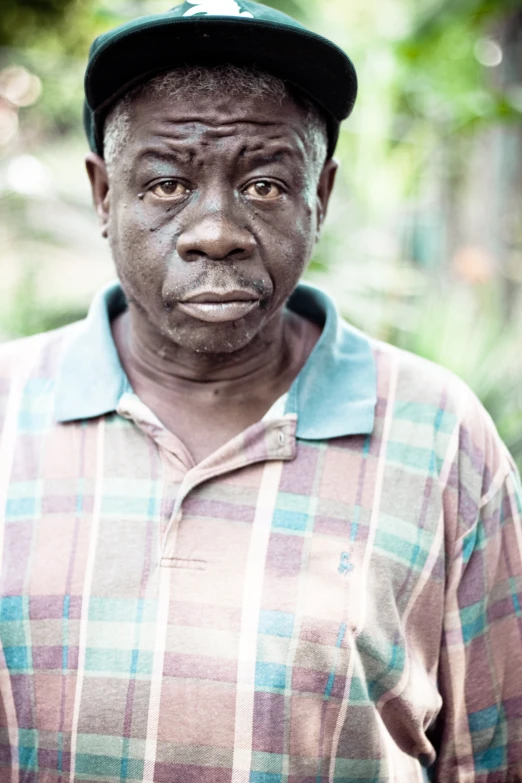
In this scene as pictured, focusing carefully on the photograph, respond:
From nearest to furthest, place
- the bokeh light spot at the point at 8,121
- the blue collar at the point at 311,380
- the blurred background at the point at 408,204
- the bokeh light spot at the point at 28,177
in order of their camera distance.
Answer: the blue collar at the point at 311,380, the blurred background at the point at 408,204, the bokeh light spot at the point at 28,177, the bokeh light spot at the point at 8,121

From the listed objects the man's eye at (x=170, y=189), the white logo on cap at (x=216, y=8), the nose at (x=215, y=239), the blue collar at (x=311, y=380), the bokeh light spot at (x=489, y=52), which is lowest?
the blue collar at (x=311, y=380)

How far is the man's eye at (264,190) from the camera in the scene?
1.52m

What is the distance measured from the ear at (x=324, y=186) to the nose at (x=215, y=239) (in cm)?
30

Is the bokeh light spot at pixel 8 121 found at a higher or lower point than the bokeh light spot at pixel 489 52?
higher

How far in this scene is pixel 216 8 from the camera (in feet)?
4.84

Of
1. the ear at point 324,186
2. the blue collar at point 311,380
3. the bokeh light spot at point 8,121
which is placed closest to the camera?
the blue collar at point 311,380

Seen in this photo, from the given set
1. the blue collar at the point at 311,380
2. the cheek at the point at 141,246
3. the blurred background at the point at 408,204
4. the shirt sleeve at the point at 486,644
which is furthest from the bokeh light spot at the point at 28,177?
the shirt sleeve at the point at 486,644

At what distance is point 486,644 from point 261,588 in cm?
47

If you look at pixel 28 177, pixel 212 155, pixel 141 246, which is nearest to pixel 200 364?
pixel 141 246

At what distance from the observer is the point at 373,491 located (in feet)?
5.24

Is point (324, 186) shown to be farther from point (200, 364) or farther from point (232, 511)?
point (232, 511)

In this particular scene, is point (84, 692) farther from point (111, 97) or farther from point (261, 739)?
point (111, 97)

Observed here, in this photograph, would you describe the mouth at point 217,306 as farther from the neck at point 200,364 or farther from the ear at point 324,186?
the ear at point 324,186

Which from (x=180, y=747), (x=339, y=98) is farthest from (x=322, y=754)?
(x=339, y=98)
